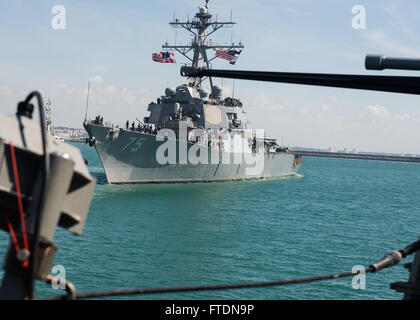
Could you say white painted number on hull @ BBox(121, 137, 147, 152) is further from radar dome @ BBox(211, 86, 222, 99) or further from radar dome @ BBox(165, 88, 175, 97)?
radar dome @ BBox(211, 86, 222, 99)

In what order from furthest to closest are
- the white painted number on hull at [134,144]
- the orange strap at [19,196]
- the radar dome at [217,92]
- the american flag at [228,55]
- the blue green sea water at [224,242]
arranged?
the radar dome at [217,92], the american flag at [228,55], the white painted number on hull at [134,144], the blue green sea water at [224,242], the orange strap at [19,196]

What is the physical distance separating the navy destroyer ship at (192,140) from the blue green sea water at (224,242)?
241 centimetres

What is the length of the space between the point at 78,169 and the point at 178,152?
3218cm

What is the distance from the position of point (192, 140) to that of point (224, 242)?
20190 millimetres

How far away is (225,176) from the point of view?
129 ft

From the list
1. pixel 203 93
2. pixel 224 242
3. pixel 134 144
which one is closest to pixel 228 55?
pixel 203 93

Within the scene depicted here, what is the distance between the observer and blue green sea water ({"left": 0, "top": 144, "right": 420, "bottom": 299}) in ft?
41.7

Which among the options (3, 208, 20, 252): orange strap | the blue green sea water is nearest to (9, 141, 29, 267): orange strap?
(3, 208, 20, 252): orange strap

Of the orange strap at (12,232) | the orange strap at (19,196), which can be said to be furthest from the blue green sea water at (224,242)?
the orange strap at (19,196)

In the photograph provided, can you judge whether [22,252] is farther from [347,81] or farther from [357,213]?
[357,213]

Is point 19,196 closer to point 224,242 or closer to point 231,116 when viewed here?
point 224,242

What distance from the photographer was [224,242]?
17594 mm

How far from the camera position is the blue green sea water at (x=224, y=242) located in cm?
1272

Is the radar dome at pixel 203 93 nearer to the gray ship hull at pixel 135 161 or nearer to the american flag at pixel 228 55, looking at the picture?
the american flag at pixel 228 55
